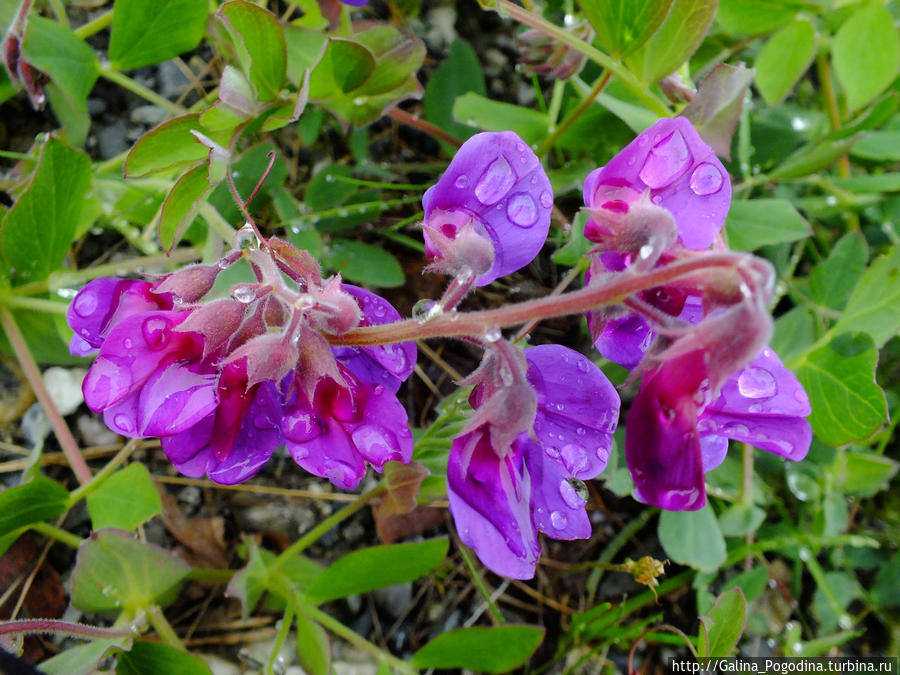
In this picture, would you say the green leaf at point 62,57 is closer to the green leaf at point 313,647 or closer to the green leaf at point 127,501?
the green leaf at point 127,501

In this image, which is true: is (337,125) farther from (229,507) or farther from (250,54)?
(229,507)

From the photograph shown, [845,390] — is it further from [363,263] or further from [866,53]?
[363,263]

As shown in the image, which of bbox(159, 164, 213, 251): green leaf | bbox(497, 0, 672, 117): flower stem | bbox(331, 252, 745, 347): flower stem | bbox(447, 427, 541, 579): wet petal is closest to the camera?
bbox(331, 252, 745, 347): flower stem

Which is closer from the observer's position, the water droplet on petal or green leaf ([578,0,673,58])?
the water droplet on petal

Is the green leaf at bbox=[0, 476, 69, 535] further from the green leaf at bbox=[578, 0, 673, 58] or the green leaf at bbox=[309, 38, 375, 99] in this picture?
the green leaf at bbox=[578, 0, 673, 58]

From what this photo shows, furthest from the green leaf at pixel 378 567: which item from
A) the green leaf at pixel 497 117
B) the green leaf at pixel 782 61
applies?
the green leaf at pixel 782 61

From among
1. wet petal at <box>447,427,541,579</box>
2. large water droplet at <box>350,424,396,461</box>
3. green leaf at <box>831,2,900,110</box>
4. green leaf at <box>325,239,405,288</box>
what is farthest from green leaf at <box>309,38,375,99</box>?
green leaf at <box>831,2,900,110</box>
